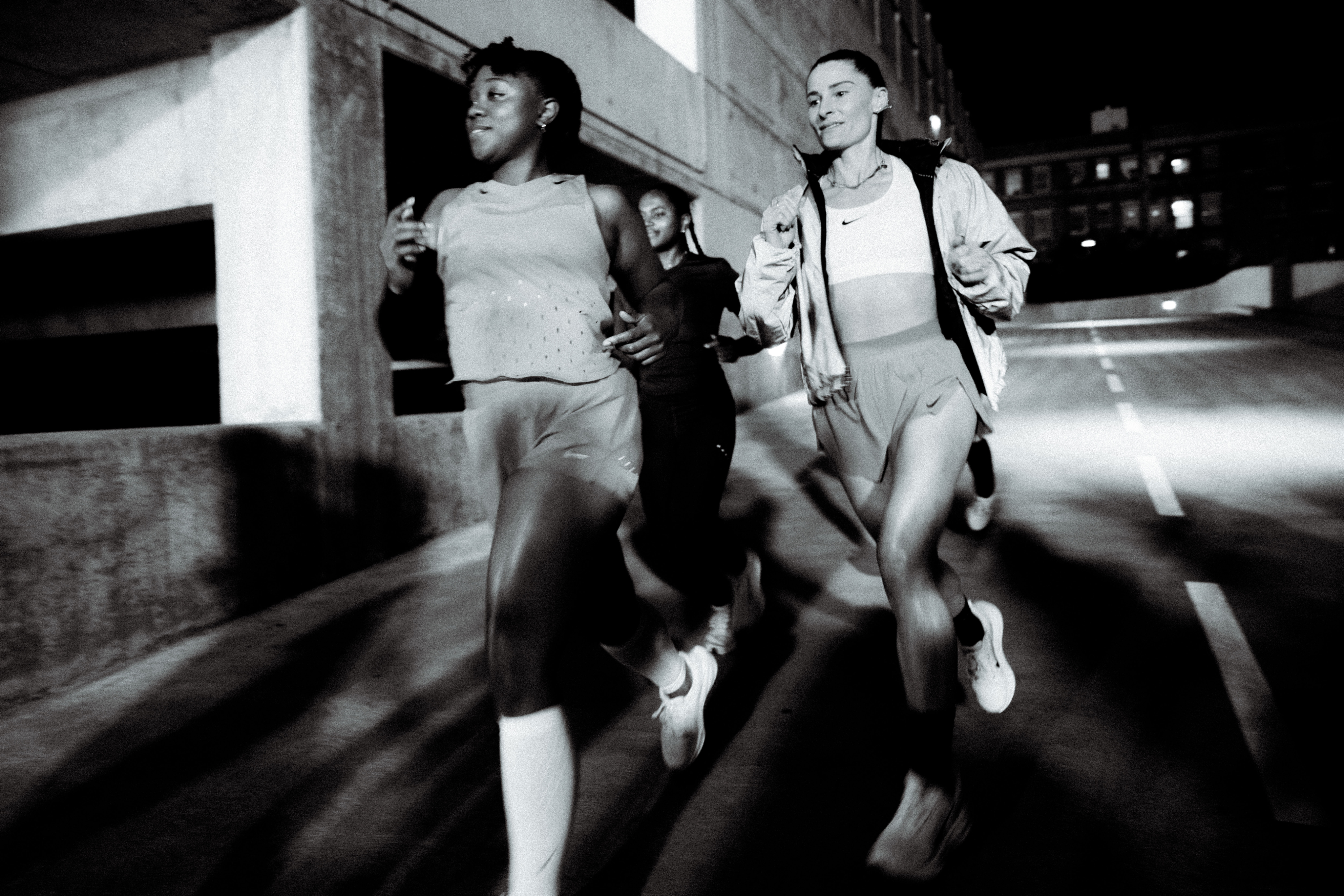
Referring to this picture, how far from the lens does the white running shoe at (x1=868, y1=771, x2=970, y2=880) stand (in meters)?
2.19

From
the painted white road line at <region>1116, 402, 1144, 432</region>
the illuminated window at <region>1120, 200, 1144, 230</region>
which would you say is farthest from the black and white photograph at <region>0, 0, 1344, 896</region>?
the illuminated window at <region>1120, 200, 1144, 230</region>

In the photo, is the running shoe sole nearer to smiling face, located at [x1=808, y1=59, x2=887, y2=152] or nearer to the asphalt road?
the asphalt road

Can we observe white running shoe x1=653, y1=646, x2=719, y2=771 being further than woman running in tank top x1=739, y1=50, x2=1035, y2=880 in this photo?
Yes

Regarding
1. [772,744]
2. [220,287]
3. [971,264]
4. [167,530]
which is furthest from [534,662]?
[220,287]

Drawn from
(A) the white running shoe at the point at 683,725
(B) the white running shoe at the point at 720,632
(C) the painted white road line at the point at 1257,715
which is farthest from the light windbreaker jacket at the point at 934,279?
(B) the white running shoe at the point at 720,632

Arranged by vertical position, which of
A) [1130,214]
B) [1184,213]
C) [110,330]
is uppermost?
[1130,214]

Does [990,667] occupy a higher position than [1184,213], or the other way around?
[1184,213]

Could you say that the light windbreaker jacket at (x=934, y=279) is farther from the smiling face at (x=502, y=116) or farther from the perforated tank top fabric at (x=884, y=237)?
the smiling face at (x=502, y=116)

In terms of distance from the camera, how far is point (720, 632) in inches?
156

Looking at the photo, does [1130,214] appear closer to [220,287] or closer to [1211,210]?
[1211,210]

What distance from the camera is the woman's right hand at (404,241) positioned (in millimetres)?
2248

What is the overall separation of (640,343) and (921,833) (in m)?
1.35

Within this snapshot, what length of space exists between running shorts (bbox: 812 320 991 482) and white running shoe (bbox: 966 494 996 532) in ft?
11.2

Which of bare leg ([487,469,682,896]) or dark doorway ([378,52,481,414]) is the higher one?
dark doorway ([378,52,481,414])
